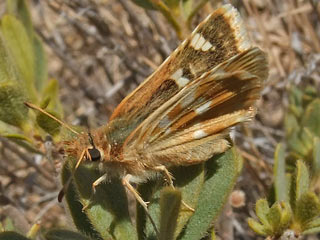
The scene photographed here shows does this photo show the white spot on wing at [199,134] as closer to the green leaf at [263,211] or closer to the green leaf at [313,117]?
the green leaf at [263,211]

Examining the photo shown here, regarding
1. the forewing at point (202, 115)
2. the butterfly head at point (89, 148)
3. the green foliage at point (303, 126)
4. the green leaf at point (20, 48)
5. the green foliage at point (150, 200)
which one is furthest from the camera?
the green foliage at point (303, 126)

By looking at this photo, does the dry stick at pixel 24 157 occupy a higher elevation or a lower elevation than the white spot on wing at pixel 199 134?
higher

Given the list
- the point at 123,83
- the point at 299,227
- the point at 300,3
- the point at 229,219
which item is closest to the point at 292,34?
the point at 300,3

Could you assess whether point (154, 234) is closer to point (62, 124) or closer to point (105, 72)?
point (62, 124)

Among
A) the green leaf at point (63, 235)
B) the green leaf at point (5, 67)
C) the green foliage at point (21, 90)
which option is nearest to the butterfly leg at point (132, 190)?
the green leaf at point (63, 235)

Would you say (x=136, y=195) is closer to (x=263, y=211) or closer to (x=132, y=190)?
(x=132, y=190)

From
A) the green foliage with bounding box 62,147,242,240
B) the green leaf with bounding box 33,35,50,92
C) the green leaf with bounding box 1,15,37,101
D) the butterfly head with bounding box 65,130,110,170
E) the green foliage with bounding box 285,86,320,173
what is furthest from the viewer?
the green leaf with bounding box 33,35,50,92

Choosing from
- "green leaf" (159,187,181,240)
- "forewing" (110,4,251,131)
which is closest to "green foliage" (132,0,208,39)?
"forewing" (110,4,251,131)

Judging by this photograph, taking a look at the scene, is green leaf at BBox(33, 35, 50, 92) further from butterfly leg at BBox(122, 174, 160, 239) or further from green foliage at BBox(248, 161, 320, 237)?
green foliage at BBox(248, 161, 320, 237)
